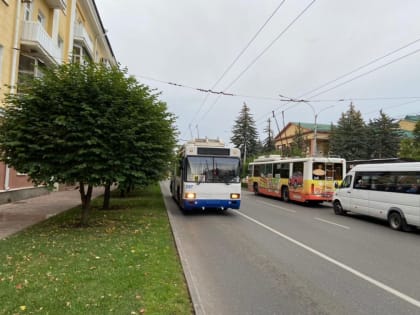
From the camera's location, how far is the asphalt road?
4586 millimetres

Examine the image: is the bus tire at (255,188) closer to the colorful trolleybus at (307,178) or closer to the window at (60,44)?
the colorful trolleybus at (307,178)

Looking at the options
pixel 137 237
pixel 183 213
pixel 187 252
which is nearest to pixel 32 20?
pixel 183 213

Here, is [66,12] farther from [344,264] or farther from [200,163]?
[344,264]

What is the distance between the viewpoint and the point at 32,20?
18062 millimetres

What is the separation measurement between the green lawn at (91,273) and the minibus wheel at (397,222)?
8.16 metres

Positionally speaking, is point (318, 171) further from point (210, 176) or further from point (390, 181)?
point (210, 176)

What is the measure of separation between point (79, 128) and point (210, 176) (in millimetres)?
6202

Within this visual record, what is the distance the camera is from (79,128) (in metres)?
8.59

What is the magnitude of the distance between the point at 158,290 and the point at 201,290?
0.74 m

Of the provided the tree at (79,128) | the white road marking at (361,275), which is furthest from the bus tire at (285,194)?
the tree at (79,128)

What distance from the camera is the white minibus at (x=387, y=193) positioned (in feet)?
36.4

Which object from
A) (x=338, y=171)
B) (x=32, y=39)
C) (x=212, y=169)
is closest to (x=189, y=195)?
(x=212, y=169)

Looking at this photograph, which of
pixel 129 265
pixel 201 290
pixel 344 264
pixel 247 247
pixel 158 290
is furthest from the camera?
pixel 247 247

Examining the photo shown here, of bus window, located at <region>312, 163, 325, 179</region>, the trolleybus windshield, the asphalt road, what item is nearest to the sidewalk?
the asphalt road
